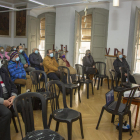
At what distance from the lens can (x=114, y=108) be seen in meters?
2.75

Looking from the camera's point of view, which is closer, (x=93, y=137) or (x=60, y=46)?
(x=93, y=137)

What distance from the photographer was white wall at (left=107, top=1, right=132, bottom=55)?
262 inches

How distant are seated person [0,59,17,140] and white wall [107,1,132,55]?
17.0 feet

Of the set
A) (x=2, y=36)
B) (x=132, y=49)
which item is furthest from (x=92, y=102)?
(x=2, y=36)

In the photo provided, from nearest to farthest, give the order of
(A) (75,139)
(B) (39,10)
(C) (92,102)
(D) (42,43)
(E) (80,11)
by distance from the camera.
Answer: (A) (75,139) < (C) (92,102) < (E) (80,11) < (B) (39,10) < (D) (42,43)

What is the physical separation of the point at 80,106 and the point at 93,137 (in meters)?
1.38

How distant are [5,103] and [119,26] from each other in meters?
→ 5.77

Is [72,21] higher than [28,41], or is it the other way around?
[72,21]

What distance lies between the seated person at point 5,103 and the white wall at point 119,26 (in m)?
5.17

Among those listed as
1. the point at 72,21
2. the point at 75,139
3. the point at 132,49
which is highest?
the point at 72,21

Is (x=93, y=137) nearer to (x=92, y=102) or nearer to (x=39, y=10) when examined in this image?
(x=92, y=102)

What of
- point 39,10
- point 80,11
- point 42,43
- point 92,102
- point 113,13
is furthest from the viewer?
point 42,43

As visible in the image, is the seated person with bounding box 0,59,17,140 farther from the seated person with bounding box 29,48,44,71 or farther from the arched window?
the arched window

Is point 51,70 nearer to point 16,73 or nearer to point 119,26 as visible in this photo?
point 16,73
